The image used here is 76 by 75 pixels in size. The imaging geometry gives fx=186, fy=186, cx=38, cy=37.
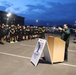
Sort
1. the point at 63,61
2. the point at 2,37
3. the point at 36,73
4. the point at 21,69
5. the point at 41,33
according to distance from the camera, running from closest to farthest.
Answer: the point at 36,73
the point at 21,69
the point at 63,61
the point at 2,37
the point at 41,33

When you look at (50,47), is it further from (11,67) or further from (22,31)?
(22,31)

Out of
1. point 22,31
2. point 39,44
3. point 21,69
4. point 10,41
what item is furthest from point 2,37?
point 21,69

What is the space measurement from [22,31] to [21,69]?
603 inches

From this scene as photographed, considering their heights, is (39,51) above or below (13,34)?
above

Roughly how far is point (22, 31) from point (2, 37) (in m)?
5.08

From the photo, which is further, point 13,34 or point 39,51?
point 13,34

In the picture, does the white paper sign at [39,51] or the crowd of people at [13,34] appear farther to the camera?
the crowd of people at [13,34]

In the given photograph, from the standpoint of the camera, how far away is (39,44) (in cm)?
964

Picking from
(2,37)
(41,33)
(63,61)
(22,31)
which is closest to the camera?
(63,61)

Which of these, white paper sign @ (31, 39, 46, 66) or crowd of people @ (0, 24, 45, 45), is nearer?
white paper sign @ (31, 39, 46, 66)

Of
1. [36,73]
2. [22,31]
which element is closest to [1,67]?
[36,73]

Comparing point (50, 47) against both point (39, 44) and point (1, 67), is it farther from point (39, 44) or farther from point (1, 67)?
point (1, 67)

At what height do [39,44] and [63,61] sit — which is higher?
[39,44]

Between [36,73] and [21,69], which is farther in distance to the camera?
[21,69]
